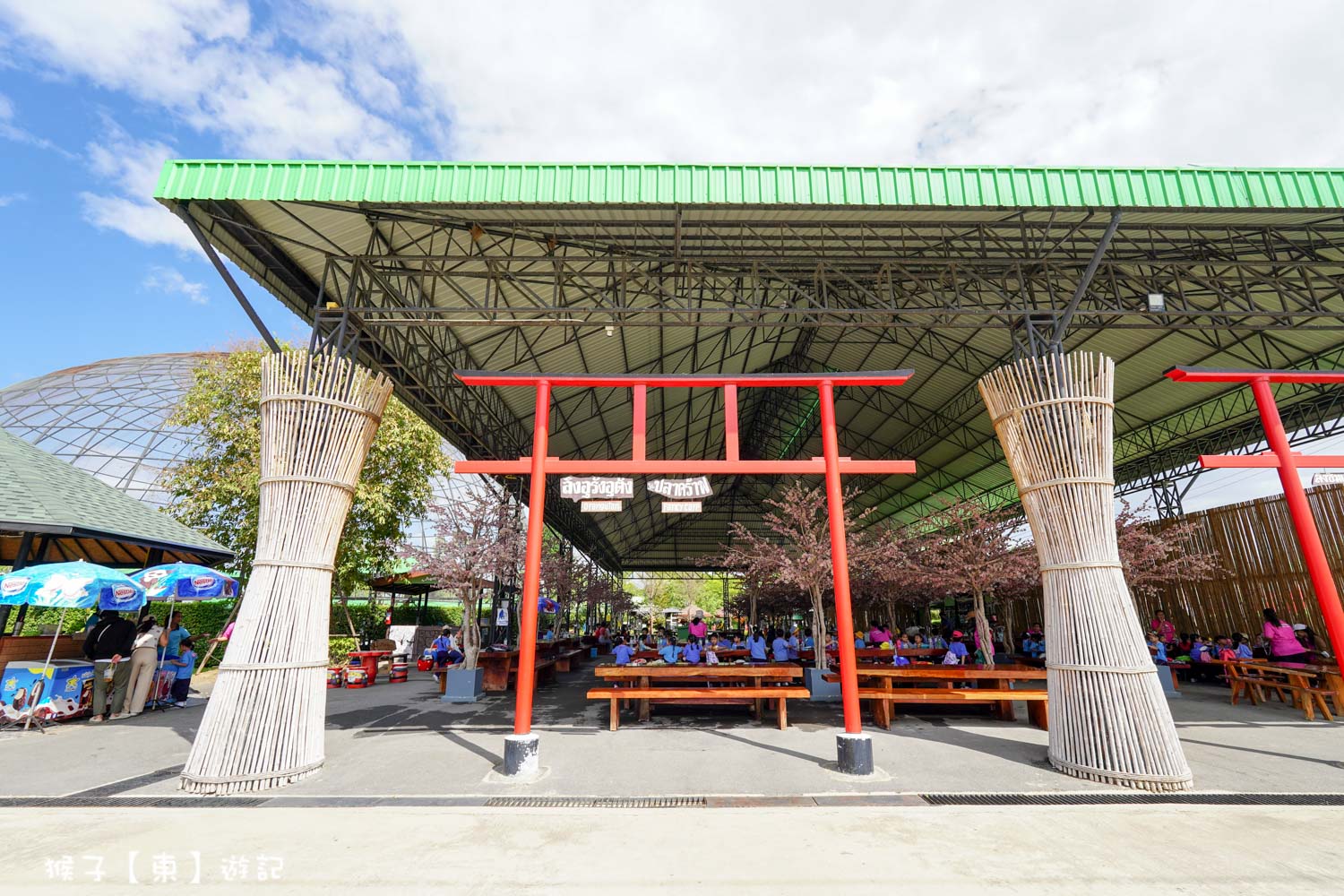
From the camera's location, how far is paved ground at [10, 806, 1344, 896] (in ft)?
10.8

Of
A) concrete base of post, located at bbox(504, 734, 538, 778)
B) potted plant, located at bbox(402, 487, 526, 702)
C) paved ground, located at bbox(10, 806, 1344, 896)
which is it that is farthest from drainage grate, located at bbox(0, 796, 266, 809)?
potted plant, located at bbox(402, 487, 526, 702)

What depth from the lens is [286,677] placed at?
5438 mm

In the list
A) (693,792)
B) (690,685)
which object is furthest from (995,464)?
(693,792)

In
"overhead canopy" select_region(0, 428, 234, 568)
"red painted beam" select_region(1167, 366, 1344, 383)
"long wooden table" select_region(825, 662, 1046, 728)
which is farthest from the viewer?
"overhead canopy" select_region(0, 428, 234, 568)

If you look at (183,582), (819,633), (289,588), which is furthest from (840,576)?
(183,582)

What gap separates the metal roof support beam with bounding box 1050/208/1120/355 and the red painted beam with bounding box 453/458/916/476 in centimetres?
228

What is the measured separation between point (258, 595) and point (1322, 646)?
1762 cm

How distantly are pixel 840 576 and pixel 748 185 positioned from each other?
412 centimetres

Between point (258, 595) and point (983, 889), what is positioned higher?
point (258, 595)

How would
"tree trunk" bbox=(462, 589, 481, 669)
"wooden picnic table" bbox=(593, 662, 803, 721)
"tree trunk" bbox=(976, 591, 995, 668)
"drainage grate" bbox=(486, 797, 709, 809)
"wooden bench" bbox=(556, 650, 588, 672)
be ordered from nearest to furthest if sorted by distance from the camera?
"drainage grate" bbox=(486, 797, 709, 809), "wooden picnic table" bbox=(593, 662, 803, 721), "tree trunk" bbox=(976, 591, 995, 668), "tree trunk" bbox=(462, 589, 481, 669), "wooden bench" bbox=(556, 650, 588, 672)

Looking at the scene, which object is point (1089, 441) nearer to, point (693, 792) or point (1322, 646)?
point (693, 792)

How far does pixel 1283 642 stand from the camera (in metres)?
9.77

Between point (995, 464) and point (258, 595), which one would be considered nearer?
point (258, 595)

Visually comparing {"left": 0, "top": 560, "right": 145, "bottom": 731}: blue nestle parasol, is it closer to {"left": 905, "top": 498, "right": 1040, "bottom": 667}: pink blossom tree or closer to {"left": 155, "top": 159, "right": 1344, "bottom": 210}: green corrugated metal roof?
{"left": 155, "top": 159, "right": 1344, "bottom": 210}: green corrugated metal roof
